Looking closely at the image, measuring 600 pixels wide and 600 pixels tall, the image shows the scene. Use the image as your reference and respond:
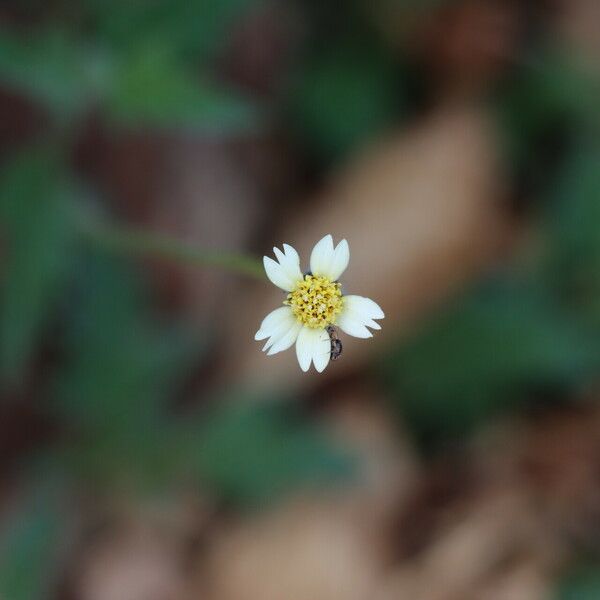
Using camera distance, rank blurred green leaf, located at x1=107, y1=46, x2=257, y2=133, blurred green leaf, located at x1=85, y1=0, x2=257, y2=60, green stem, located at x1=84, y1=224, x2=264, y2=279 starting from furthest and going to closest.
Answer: blurred green leaf, located at x1=85, y1=0, x2=257, y2=60, blurred green leaf, located at x1=107, y1=46, x2=257, y2=133, green stem, located at x1=84, y1=224, x2=264, y2=279

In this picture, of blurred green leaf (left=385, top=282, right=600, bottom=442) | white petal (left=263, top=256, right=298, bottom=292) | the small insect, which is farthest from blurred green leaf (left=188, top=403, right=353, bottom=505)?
white petal (left=263, top=256, right=298, bottom=292)

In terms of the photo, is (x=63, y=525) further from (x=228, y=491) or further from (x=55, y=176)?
(x=55, y=176)

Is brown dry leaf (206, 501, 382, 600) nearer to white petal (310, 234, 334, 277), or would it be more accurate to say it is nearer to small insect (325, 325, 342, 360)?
small insect (325, 325, 342, 360)

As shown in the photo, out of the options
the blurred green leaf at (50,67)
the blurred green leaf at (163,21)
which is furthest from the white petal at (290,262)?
the blurred green leaf at (163,21)

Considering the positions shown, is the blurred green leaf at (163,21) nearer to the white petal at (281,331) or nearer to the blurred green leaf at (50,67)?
the blurred green leaf at (50,67)

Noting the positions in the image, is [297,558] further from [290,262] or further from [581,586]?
[290,262]

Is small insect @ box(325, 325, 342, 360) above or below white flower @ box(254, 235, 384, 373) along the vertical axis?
below

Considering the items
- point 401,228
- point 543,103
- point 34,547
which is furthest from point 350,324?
point 543,103

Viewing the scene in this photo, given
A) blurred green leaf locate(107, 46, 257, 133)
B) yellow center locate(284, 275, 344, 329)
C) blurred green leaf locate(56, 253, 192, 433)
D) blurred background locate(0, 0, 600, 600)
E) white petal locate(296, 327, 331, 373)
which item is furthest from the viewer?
blurred background locate(0, 0, 600, 600)
